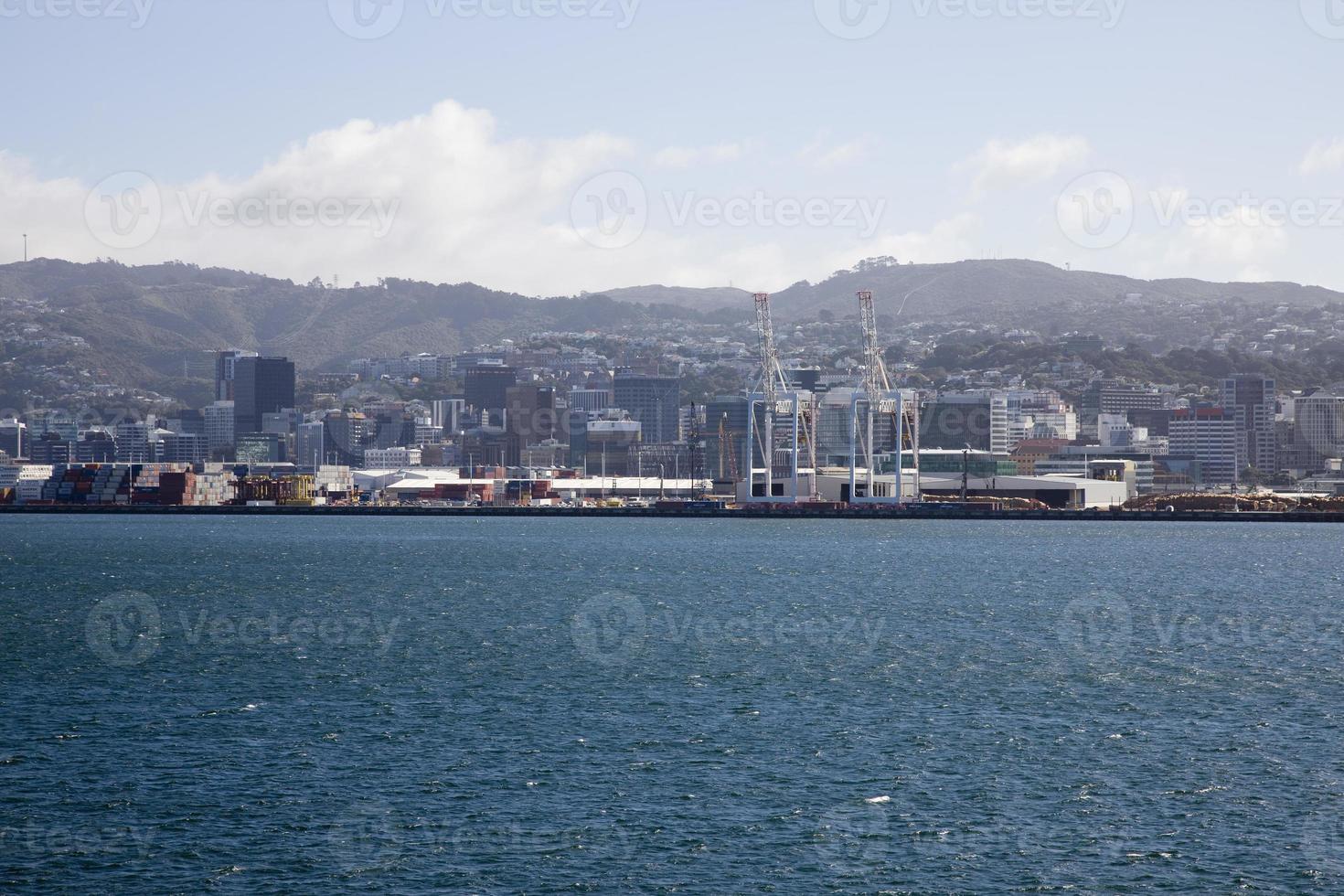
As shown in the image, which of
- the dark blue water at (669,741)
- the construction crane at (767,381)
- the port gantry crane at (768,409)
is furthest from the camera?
the construction crane at (767,381)

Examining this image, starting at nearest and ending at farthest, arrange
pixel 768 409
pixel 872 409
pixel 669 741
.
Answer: pixel 669 741 → pixel 768 409 → pixel 872 409

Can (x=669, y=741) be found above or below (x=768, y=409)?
below

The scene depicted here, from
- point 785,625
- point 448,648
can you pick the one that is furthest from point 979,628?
point 448,648

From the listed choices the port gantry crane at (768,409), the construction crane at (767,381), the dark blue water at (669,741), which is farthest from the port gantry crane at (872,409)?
the dark blue water at (669,741)

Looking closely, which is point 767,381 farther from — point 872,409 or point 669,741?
point 669,741

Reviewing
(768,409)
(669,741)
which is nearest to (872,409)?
(768,409)

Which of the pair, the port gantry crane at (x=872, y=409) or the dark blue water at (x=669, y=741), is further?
the port gantry crane at (x=872, y=409)

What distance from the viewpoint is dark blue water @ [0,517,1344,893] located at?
1825cm

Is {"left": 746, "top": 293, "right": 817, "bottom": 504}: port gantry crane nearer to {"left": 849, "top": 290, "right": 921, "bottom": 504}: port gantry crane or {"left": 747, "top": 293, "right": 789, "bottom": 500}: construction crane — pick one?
Result: {"left": 747, "top": 293, "right": 789, "bottom": 500}: construction crane

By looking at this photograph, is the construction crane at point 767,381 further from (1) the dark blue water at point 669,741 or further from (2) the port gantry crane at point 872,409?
(1) the dark blue water at point 669,741

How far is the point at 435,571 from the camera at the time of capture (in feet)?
213

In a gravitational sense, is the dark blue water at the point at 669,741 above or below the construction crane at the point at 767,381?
Answer: below

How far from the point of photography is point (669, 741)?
989 inches

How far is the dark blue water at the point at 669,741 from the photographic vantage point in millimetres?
18250
